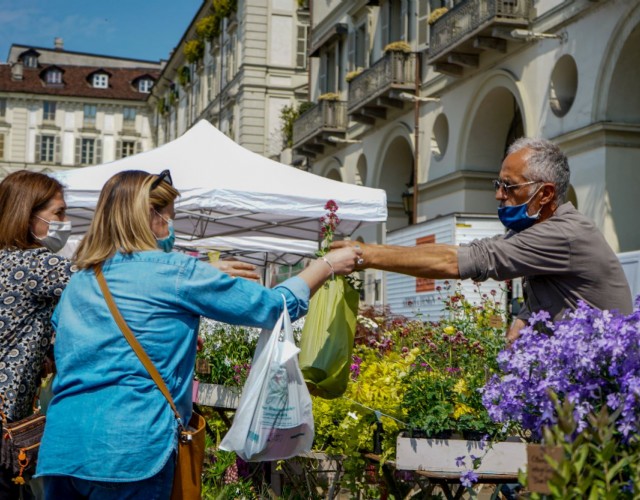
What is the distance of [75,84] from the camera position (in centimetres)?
7481

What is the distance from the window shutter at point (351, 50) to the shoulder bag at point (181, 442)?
25.8 metres

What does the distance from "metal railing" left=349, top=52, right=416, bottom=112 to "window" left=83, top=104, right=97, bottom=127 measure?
52755 mm

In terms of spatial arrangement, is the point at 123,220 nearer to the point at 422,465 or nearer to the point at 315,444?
the point at 422,465

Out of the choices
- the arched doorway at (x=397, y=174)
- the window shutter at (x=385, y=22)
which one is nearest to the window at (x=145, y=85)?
the arched doorway at (x=397, y=174)

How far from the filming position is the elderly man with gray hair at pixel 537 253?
3.45 metres

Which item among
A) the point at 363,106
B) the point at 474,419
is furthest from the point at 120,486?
the point at 363,106

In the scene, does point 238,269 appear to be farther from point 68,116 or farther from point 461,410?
point 68,116

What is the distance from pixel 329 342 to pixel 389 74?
19.7 meters

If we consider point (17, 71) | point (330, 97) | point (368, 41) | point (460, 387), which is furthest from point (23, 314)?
point (17, 71)

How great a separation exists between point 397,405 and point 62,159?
70857 mm

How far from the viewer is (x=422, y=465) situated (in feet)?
13.3

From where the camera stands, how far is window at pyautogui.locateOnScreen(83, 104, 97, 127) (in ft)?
243

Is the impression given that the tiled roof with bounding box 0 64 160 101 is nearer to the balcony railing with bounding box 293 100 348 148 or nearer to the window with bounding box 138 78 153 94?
the window with bounding box 138 78 153 94

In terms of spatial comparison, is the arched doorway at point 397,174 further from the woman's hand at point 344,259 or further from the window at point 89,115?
the window at point 89,115
